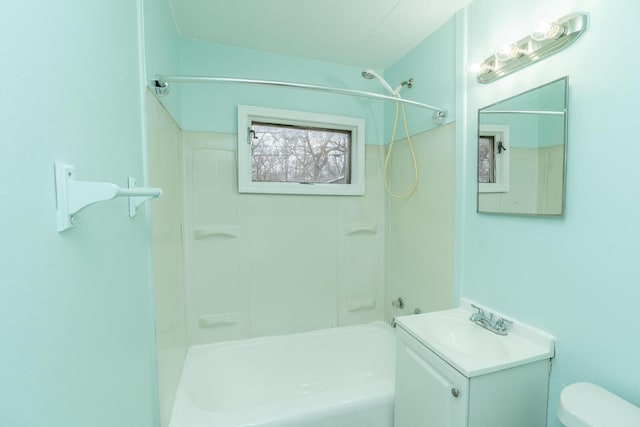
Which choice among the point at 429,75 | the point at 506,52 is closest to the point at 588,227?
the point at 506,52

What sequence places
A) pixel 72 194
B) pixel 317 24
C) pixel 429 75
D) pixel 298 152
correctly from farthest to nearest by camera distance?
pixel 298 152, pixel 429 75, pixel 317 24, pixel 72 194

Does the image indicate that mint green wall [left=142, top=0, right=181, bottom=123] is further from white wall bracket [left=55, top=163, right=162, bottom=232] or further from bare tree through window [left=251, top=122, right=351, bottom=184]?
white wall bracket [left=55, top=163, right=162, bottom=232]

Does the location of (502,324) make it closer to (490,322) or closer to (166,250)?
(490,322)

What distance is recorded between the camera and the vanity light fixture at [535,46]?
97 centimetres

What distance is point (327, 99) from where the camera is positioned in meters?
2.04

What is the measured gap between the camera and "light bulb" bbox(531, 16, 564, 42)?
0.99 metres

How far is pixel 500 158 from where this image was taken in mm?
1266

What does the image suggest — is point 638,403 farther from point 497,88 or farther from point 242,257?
point 242,257

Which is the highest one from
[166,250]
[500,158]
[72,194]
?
[500,158]

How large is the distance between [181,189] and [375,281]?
1606 millimetres

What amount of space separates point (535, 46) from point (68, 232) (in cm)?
166

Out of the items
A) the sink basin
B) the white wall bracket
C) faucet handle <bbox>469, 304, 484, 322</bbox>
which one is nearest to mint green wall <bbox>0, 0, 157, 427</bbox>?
the white wall bracket

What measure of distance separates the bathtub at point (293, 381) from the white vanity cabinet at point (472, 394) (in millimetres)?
287

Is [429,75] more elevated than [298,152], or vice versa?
[429,75]
